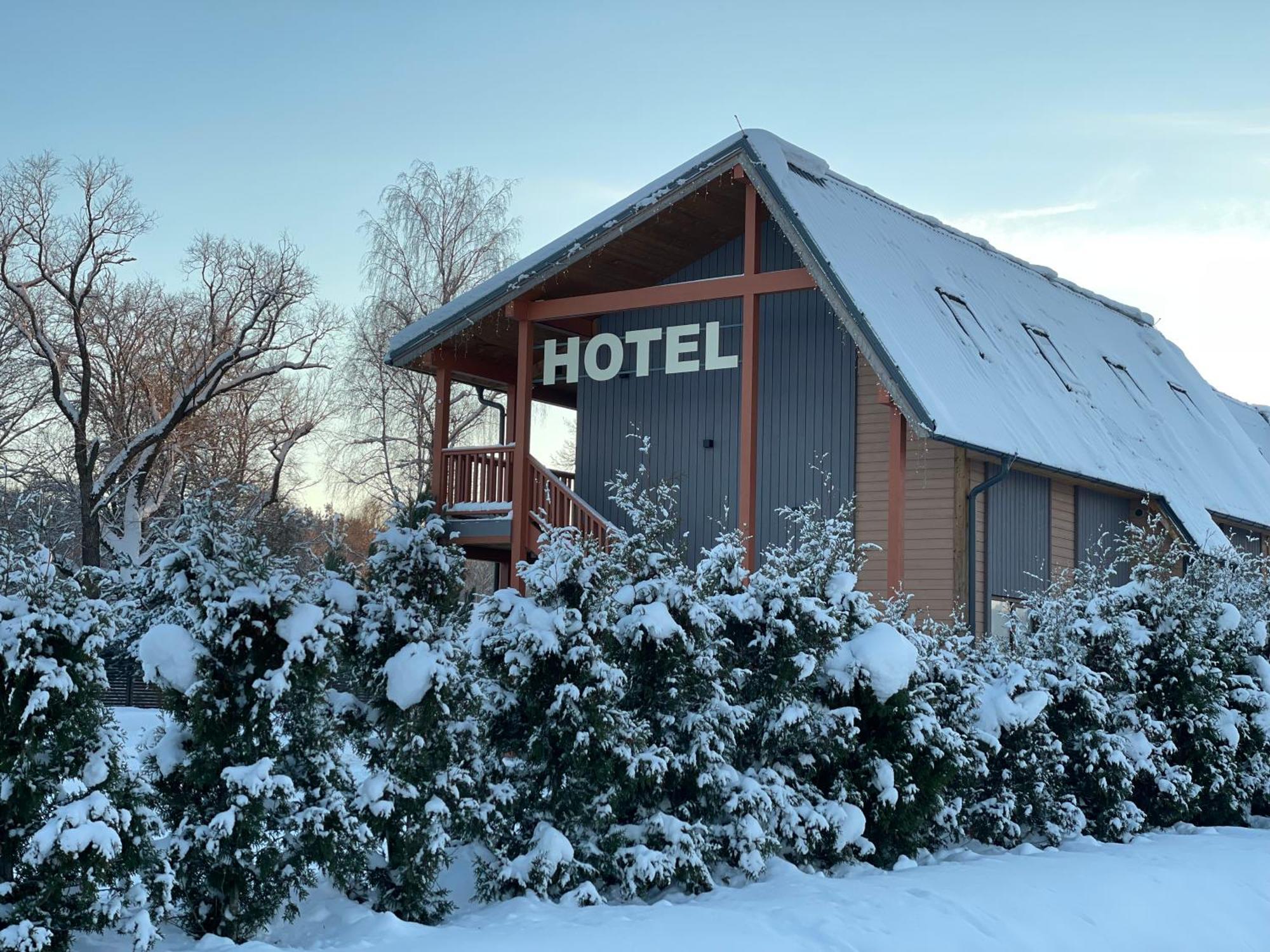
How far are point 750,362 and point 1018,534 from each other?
4822 millimetres

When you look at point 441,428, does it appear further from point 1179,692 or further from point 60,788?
point 60,788

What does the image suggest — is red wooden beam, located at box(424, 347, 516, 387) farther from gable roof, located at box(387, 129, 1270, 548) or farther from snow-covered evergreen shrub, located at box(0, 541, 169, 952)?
snow-covered evergreen shrub, located at box(0, 541, 169, 952)

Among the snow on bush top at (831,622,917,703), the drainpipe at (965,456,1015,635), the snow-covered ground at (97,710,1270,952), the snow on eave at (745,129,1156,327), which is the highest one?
the snow on eave at (745,129,1156,327)

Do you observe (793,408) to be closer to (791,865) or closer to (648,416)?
(648,416)

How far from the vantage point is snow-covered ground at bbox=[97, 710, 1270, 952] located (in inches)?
297

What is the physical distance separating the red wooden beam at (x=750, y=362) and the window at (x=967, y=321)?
355cm

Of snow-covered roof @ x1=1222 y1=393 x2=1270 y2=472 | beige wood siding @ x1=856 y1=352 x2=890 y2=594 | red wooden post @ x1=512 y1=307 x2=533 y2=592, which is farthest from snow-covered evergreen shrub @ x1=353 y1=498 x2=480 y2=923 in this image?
snow-covered roof @ x1=1222 y1=393 x2=1270 y2=472

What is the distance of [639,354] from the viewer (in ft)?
65.4

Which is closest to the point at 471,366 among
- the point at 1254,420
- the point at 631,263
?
the point at 631,263

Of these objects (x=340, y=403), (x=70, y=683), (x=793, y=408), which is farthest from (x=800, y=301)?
(x=340, y=403)

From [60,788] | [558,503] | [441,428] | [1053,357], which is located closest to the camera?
[60,788]

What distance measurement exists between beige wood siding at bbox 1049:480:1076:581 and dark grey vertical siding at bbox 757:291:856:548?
380cm

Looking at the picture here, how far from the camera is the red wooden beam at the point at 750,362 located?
56.8 feet

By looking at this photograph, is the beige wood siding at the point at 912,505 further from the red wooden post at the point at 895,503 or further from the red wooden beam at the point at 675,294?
the red wooden beam at the point at 675,294
